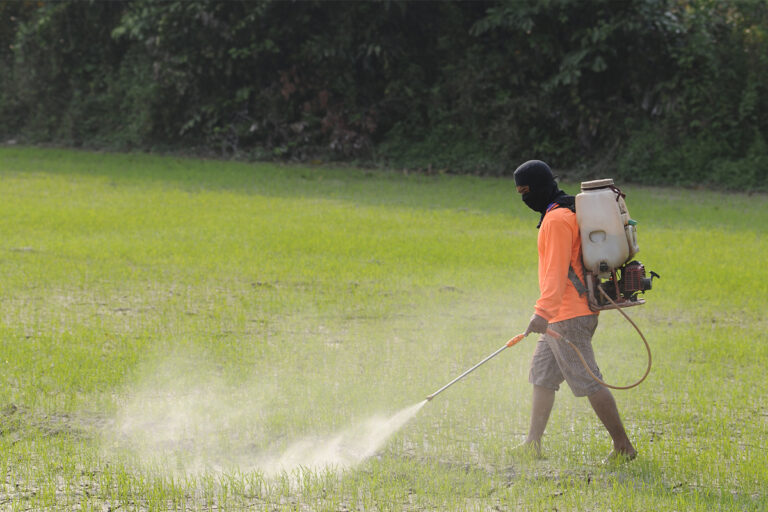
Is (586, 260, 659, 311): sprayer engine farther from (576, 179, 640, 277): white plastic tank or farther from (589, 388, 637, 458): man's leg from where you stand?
(589, 388, 637, 458): man's leg

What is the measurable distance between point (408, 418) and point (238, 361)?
1767 millimetres

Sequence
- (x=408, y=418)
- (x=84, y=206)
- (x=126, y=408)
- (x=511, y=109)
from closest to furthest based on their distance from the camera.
Answer: (x=408, y=418)
(x=126, y=408)
(x=84, y=206)
(x=511, y=109)

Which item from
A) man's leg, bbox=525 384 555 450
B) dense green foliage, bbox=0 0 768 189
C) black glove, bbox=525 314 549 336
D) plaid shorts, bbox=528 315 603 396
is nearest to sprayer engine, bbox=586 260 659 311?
plaid shorts, bbox=528 315 603 396

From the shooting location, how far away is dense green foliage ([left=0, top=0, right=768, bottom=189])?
1956 centimetres

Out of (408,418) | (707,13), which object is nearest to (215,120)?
(707,13)

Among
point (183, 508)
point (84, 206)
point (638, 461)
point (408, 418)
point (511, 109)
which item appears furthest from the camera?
point (511, 109)

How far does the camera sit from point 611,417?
4.73m

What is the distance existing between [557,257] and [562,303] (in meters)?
0.28

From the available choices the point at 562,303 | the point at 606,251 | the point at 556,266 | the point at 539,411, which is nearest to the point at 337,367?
the point at 539,411

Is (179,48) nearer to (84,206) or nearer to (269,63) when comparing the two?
(269,63)

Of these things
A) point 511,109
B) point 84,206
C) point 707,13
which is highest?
point 707,13

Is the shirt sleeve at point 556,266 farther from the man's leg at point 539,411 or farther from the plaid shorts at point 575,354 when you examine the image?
the man's leg at point 539,411

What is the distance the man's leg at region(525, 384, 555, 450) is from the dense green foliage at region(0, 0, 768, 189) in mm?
14698

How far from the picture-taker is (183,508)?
4.29 m
